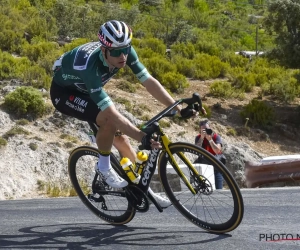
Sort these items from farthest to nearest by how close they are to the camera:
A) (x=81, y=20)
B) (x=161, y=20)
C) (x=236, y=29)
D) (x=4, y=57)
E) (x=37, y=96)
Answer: (x=236, y=29) → (x=161, y=20) → (x=81, y=20) → (x=4, y=57) → (x=37, y=96)

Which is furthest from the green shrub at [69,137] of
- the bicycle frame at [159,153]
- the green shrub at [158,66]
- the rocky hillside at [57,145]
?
the bicycle frame at [159,153]

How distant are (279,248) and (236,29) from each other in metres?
41.2

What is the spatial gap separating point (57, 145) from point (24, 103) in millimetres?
1932

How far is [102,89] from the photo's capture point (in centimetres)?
605

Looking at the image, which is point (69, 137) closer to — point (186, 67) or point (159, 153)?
point (186, 67)

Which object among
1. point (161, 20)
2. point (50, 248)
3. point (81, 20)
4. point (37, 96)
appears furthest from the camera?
point (161, 20)

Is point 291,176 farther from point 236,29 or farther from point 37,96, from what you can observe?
point 236,29

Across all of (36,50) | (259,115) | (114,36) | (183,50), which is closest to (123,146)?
(114,36)

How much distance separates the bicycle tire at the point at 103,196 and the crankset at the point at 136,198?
10cm

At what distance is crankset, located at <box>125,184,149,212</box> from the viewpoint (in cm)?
634

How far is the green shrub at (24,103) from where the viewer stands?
18.9 metres

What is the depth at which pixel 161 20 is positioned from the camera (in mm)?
39969

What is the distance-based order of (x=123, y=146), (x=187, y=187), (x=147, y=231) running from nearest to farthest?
(x=187, y=187) → (x=147, y=231) → (x=123, y=146)

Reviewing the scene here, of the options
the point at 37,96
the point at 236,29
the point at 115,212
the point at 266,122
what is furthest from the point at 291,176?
the point at 236,29
